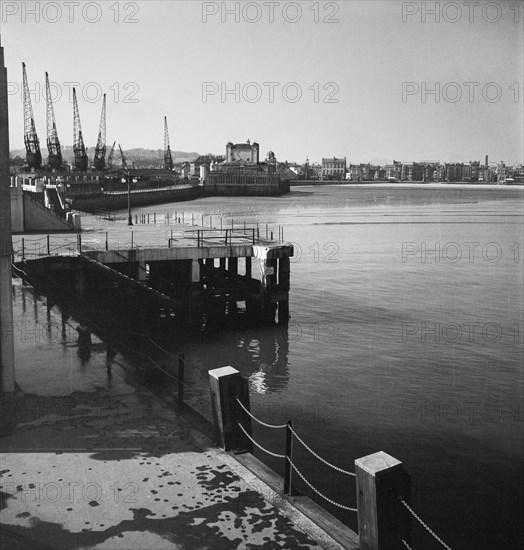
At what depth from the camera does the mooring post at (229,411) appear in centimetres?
866

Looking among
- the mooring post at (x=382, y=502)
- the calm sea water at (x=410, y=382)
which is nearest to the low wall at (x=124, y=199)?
the calm sea water at (x=410, y=382)

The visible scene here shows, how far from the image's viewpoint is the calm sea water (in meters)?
12.6

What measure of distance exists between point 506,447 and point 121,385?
863 cm

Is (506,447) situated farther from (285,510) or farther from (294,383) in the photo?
(285,510)

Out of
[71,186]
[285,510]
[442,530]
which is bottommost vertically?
[442,530]

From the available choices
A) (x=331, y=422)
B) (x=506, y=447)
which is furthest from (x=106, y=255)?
(x=506, y=447)

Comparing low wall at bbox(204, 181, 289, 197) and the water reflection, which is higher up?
low wall at bbox(204, 181, 289, 197)

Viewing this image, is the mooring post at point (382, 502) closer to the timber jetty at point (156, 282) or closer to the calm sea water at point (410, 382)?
the calm sea water at point (410, 382)

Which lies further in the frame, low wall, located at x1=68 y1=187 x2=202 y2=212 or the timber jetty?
low wall, located at x1=68 y1=187 x2=202 y2=212

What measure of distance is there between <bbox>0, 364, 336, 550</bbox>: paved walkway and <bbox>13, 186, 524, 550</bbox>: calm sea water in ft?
14.4

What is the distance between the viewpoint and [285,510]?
7.14m

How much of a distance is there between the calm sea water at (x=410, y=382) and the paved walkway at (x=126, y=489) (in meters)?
4.40

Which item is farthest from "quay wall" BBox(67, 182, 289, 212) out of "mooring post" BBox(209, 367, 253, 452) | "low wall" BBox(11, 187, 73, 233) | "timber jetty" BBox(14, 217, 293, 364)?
"mooring post" BBox(209, 367, 253, 452)

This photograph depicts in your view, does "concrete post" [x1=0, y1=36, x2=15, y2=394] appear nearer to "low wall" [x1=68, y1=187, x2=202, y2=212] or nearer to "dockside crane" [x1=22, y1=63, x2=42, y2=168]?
"low wall" [x1=68, y1=187, x2=202, y2=212]
